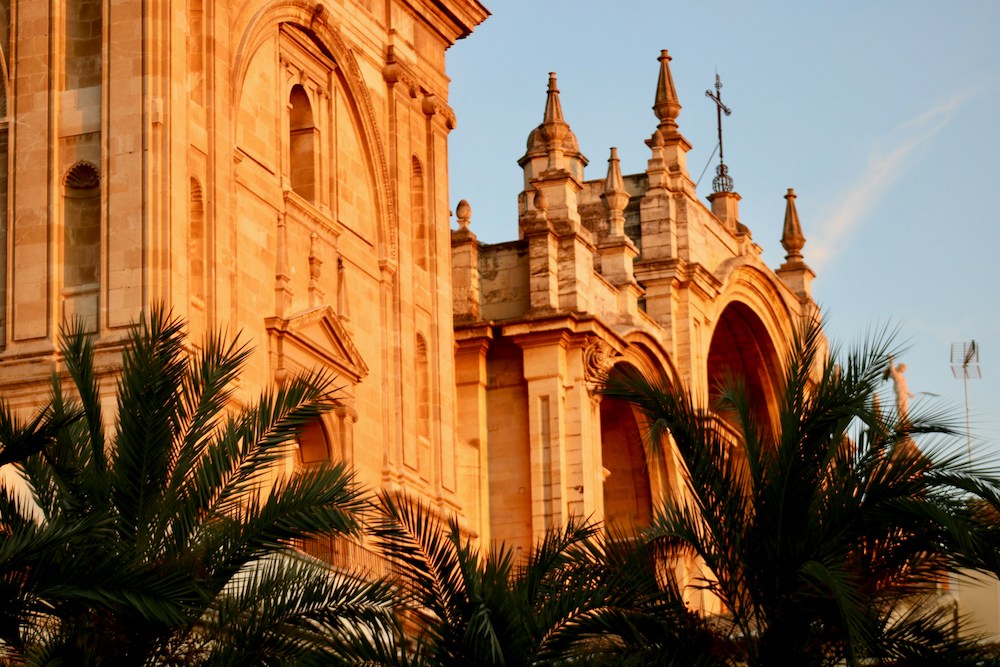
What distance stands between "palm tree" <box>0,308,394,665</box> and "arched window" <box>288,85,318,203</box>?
11543mm

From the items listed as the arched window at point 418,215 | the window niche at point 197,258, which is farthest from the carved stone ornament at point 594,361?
the window niche at point 197,258

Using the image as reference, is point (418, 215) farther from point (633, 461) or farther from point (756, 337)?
point (756, 337)

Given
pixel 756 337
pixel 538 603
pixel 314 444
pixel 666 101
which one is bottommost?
pixel 538 603

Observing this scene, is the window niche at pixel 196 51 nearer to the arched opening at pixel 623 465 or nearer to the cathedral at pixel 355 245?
the cathedral at pixel 355 245

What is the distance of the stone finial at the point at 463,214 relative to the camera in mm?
43625

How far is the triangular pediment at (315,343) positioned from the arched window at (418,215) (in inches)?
127

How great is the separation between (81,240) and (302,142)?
510 cm

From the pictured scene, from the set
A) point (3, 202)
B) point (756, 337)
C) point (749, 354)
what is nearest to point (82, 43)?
point (3, 202)

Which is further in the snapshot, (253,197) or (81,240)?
(253,197)

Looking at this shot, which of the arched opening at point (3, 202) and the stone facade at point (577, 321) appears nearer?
the arched opening at point (3, 202)

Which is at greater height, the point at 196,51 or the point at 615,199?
the point at 615,199

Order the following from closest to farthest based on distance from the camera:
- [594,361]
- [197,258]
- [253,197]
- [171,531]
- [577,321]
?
[171,531] < [197,258] < [253,197] < [577,321] < [594,361]

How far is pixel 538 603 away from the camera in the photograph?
2091 centimetres

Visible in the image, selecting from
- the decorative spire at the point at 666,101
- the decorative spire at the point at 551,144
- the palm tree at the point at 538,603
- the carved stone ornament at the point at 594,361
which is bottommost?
the palm tree at the point at 538,603
